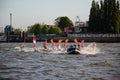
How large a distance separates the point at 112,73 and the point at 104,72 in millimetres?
1107

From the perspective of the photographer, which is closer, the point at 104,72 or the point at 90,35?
the point at 104,72

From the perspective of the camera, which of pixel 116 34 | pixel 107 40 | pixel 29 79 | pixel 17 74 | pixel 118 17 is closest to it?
pixel 29 79

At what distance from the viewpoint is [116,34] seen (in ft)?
537

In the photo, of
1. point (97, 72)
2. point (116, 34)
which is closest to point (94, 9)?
point (116, 34)

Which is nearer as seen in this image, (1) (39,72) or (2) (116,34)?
(1) (39,72)

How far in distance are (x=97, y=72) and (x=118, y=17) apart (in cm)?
11795

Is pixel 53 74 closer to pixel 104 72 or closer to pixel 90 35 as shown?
pixel 104 72

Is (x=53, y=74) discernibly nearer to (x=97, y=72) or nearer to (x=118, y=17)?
(x=97, y=72)

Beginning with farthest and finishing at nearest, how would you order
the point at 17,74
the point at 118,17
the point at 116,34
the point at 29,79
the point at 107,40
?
the point at 107,40
the point at 116,34
the point at 118,17
the point at 17,74
the point at 29,79

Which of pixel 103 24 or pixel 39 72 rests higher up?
pixel 103 24

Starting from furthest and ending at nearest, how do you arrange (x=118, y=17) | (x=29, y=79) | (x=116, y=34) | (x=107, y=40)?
(x=107, y=40), (x=116, y=34), (x=118, y=17), (x=29, y=79)

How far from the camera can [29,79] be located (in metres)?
32.0

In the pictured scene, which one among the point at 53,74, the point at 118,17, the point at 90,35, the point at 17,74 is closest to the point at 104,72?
the point at 53,74

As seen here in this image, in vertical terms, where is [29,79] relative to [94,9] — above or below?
below
